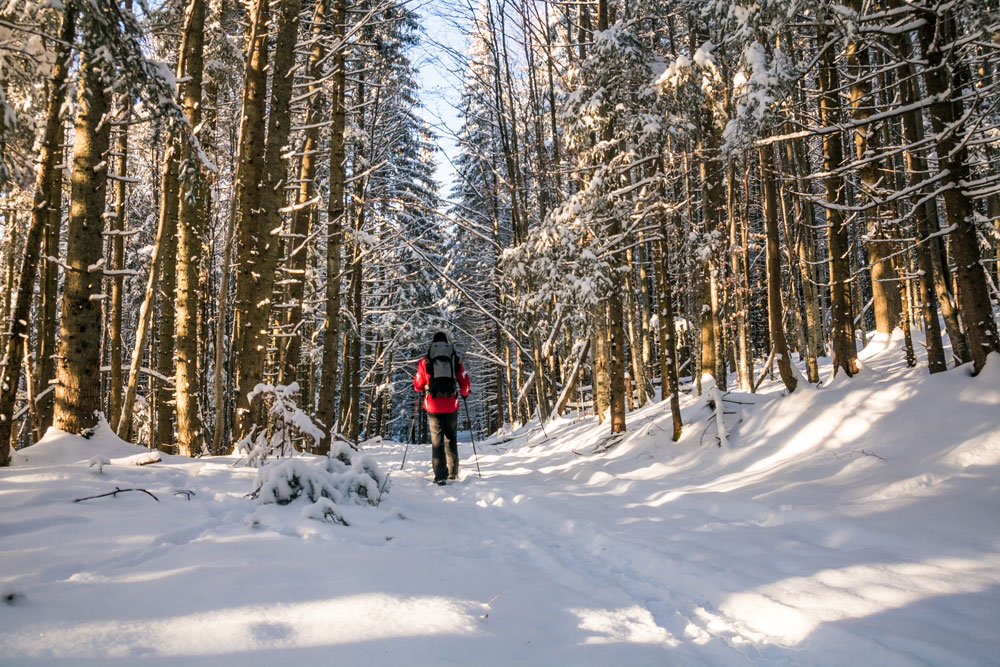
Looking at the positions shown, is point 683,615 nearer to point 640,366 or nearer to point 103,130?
point 103,130

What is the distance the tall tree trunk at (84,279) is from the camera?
5.52 m

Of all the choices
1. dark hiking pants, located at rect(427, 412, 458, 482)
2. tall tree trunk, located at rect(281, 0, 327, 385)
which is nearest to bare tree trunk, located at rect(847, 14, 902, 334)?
dark hiking pants, located at rect(427, 412, 458, 482)

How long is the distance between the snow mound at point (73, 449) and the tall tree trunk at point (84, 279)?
0.17 meters

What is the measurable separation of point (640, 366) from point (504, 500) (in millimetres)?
10294

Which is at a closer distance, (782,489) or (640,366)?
(782,489)

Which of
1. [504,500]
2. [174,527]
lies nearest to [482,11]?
[504,500]

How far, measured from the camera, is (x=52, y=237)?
8.53 m

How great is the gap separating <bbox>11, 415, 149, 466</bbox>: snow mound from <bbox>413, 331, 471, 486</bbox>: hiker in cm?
368

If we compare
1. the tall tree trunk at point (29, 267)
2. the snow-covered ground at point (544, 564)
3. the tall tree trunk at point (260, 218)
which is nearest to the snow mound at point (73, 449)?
the snow-covered ground at point (544, 564)

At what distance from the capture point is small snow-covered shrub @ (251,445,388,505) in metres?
4.19

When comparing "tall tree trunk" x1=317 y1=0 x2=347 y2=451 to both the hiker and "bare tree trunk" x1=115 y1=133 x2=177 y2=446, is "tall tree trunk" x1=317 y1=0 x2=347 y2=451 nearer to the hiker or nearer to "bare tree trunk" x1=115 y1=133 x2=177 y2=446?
the hiker

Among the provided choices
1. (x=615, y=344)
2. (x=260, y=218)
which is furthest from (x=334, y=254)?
(x=615, y=344)

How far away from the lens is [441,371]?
26.4 feet

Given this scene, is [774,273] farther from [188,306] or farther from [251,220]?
[188,306]
